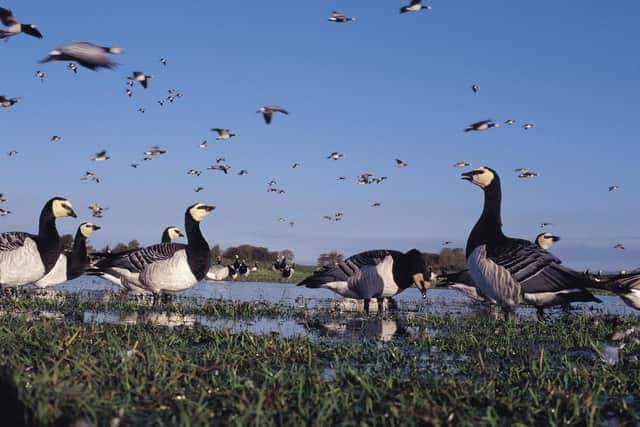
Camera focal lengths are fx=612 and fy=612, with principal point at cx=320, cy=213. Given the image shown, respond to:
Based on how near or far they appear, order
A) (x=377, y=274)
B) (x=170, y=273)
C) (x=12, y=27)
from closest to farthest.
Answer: (x=12, y=27)
(x=377, y=274)
(x=170, y=273)

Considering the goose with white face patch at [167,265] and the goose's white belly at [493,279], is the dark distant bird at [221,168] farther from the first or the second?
the goose's white belly at [493,279]

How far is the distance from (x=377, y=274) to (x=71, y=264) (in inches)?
477

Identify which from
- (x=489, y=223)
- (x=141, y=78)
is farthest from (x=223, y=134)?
(x=489, y=223)

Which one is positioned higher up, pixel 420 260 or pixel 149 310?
pixel 420 260

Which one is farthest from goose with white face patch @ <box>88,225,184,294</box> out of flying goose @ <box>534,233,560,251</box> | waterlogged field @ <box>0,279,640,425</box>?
flying goose @ <box>534,233,560,251</box>

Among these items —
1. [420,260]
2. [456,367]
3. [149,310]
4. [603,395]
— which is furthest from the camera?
[420,260]

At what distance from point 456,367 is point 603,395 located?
1846 millimetres

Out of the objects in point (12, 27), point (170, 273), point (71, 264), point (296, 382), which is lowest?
point (296, 382)

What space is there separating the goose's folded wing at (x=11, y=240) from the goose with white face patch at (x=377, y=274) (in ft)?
28.1

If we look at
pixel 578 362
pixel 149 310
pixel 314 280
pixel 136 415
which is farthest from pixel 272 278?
pixel 136 415

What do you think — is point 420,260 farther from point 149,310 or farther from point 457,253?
point 457,253

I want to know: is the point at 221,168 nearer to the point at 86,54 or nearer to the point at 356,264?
the point at 356,264

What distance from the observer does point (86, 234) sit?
24.6 metres

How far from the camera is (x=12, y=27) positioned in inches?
361
